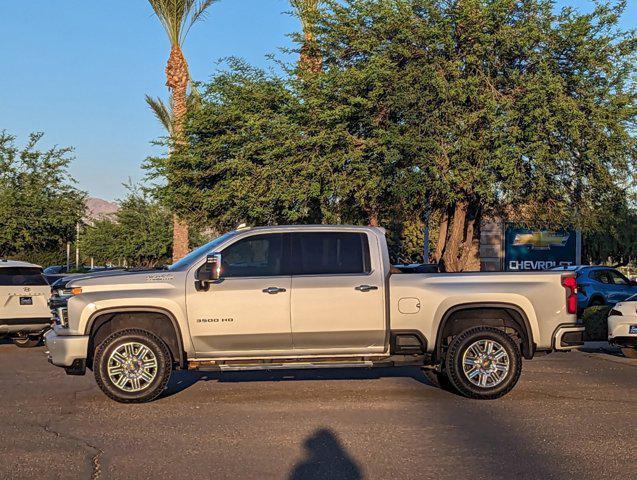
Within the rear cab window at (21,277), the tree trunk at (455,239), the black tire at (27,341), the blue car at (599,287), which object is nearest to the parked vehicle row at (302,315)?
the rear cab window at (21,277)

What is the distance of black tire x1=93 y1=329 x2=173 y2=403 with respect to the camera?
986 cm

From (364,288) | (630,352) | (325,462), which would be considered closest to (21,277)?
(364,288)

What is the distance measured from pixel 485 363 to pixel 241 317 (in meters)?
3.02

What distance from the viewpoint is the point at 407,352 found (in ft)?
33.6

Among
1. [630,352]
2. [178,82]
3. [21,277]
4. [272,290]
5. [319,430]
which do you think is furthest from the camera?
[178,82]

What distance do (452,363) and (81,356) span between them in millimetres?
4434

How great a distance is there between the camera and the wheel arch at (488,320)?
10289 mm

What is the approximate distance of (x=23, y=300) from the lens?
16.1 metres

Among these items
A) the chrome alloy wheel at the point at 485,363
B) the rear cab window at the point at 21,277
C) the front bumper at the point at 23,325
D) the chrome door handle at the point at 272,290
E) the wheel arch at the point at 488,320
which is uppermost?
the rear cab window at the point at 21,277

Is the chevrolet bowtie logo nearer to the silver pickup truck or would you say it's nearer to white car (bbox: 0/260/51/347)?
white car (bbox: 0/260/51/347)

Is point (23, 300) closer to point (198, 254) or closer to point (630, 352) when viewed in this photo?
point (198, 254)

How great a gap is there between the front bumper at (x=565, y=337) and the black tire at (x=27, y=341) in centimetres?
1118

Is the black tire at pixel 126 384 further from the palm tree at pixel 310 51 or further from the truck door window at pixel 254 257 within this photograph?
the palm tree at pixel 310 51

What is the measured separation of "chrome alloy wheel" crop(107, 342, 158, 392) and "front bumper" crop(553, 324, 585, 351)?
4867 millimetres
